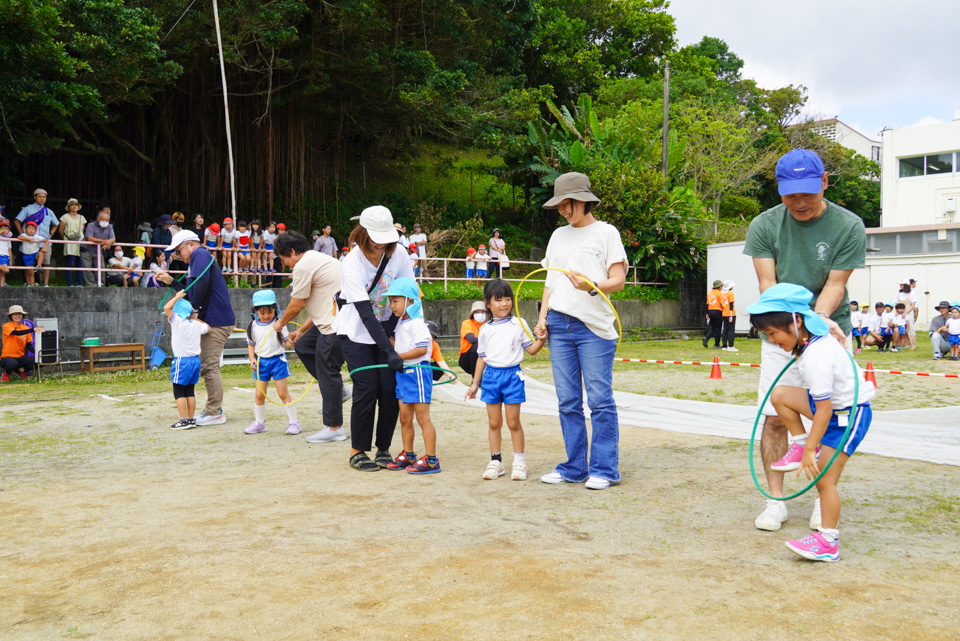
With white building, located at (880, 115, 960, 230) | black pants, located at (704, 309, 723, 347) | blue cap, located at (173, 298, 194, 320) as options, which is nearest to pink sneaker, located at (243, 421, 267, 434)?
blue cap, located at (173, 298, 194, 320)

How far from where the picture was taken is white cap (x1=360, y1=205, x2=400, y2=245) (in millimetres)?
5191

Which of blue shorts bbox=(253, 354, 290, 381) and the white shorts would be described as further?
blue shorts bbox=(253, 354, 290, 381)

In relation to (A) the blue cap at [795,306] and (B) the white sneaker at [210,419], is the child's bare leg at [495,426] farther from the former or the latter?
(B) the white sneaker at [210,419]

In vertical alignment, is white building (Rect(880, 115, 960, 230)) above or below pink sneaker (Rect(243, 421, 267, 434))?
above

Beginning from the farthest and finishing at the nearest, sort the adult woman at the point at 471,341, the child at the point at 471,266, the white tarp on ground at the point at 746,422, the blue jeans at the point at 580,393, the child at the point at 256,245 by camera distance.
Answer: the child at the point at 471,266 < the child at the point at 256,245 < the adult woman at the point at 471,341 < the white tarp on ground at the point at 746,422 < the blue jeans at the point at 580,393

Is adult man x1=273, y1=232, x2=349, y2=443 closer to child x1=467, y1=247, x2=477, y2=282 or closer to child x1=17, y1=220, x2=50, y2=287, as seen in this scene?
child x1=17, y1=220, x2=50, y2=287

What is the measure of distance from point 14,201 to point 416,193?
14.6 metres

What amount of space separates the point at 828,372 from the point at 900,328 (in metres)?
17.9

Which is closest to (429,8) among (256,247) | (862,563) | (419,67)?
(419,67)

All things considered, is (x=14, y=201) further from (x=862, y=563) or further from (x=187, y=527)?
(x=862, y=563)

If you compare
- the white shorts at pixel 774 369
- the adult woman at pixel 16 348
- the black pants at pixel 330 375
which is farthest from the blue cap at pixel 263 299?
the adult woman at pixel 16 348

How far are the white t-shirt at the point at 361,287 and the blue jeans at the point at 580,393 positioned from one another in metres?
1.21

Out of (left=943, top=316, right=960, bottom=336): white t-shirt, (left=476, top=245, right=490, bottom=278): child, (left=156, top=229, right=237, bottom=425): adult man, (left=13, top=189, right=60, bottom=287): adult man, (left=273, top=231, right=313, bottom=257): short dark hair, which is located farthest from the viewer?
(left=476, top=245, right=490, bottom=278): child

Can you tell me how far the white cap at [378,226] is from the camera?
5.19m
